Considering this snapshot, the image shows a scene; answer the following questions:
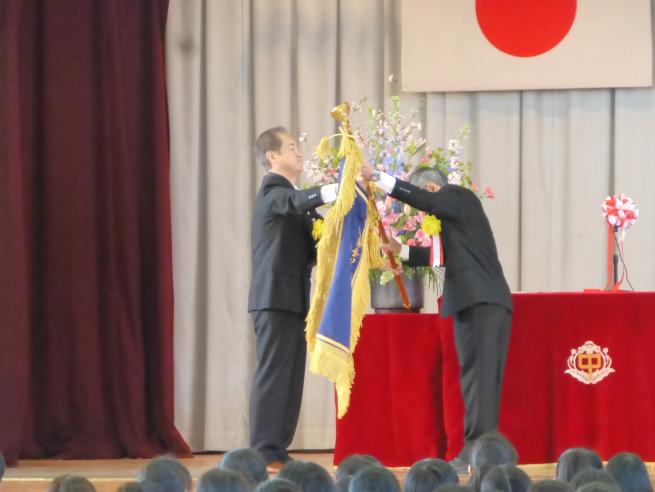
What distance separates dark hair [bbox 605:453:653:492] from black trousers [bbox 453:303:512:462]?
2.45 m

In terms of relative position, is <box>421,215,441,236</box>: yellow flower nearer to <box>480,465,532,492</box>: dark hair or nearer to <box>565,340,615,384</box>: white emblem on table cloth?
<box>565,340,615,384</box>: white emblem on table cloth

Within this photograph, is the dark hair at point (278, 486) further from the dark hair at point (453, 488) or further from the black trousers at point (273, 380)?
the black trousers at point (273, 380)

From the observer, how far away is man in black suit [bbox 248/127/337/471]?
4.86 meters

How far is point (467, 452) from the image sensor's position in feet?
14.9

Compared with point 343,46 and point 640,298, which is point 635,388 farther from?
point 343,46

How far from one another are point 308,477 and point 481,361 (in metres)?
2.65

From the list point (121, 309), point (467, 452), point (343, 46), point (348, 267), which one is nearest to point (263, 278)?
point (348, 267)

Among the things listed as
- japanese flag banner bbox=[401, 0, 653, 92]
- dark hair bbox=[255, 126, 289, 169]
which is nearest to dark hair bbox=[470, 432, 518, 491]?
dark hair bbox=[255, 126, 289, 169]

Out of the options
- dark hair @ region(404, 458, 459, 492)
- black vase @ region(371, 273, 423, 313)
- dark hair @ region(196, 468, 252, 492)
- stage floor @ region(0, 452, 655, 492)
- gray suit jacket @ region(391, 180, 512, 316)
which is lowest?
stage floor @ region(0, 452, 655, 492)

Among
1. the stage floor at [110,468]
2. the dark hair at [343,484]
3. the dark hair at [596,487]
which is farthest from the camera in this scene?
the stage floor at [110,468]

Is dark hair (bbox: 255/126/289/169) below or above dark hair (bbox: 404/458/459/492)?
above

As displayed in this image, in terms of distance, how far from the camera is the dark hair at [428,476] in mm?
1949

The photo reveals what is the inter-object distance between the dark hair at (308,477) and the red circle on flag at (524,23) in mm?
4780

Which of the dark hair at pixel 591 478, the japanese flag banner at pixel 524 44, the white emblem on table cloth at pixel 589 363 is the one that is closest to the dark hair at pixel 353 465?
the dark hair at pixel 591 478
